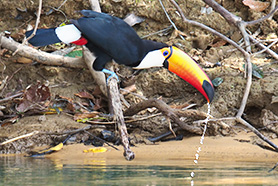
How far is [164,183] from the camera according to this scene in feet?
9.71

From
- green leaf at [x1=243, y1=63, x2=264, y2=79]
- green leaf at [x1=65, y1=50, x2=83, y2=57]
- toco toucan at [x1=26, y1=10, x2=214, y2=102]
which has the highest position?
toco toucan at [x1=26, y1=10, x2=214, y2=102]

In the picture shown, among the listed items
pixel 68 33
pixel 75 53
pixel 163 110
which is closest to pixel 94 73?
pixel 75 53

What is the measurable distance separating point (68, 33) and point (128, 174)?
1.97 meters

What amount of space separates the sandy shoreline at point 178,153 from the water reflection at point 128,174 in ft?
0.70

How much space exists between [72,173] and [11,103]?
7.75 ft

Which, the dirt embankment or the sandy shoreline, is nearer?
the sandy shoreline

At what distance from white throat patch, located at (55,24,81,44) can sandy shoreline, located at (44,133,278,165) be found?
3.76 feet

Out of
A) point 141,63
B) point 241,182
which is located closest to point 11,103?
point 141,63

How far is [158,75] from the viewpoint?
564cm

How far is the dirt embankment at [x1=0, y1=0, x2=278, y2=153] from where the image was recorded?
16.5 feet

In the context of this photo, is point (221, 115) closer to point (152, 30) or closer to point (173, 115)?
point (173, 115)

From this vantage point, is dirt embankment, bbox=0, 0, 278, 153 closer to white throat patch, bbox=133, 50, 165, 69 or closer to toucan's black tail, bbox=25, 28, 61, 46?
white throat patch, bbox=133, 50, 165, 69

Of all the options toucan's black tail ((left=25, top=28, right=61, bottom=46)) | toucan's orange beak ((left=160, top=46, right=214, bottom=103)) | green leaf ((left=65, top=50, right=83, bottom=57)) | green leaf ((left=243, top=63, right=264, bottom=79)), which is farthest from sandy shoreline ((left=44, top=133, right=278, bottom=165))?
green leaf ((left=65, top=50, right=83, bottom=57))

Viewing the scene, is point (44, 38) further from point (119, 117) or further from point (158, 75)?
point (158, 75)
